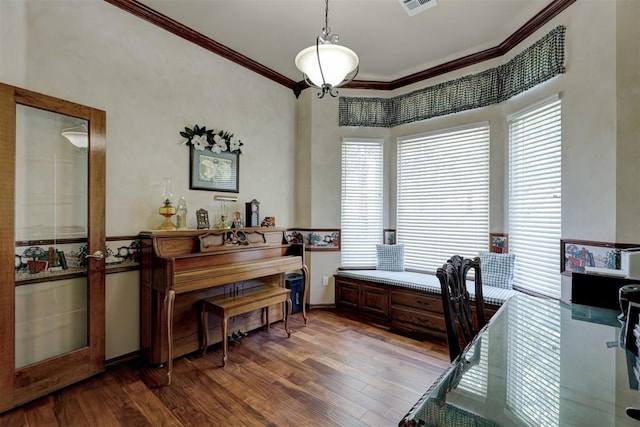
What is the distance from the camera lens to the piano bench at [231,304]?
2572 millimetres

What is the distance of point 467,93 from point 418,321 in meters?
2.74

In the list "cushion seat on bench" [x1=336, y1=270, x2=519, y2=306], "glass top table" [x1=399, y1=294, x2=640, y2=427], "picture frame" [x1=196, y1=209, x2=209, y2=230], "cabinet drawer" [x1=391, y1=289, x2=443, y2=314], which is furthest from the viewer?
"cabinet drawer" [x1=391, y1=289, x2=443, y2=314]

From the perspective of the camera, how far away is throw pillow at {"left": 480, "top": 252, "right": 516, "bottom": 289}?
121 inches

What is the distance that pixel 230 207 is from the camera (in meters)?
3.39

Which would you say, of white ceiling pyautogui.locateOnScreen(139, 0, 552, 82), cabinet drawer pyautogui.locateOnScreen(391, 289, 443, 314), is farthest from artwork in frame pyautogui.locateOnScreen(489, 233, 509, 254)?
white ceiling pyautogui.locateOnScreen(139, 0, 552, 82)

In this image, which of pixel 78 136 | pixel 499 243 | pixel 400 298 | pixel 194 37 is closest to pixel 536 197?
pixel 499 243

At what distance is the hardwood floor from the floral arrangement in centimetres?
210

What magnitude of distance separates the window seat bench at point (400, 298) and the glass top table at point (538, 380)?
1517 millimetres

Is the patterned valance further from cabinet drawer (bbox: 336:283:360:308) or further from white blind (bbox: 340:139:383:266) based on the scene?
cabinet drawer (bbox: 336:283:360:308)

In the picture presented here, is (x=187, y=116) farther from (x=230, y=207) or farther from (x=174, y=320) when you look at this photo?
(x=174, y=320)

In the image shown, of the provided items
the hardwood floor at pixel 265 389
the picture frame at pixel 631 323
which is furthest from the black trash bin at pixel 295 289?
the picture frame at pixel 631 323

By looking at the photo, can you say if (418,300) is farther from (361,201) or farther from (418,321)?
(361,201)

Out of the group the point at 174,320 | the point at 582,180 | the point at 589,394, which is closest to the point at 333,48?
the point at 589,394

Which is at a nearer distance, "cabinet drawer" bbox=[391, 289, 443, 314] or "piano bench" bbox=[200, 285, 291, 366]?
"piano bench" bbox=[200, 285, 291, 366]
